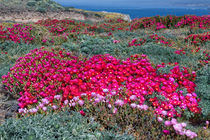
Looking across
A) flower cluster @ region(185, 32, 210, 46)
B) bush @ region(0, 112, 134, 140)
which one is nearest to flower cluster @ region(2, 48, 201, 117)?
bush @ region(0, 112, 134, 140)

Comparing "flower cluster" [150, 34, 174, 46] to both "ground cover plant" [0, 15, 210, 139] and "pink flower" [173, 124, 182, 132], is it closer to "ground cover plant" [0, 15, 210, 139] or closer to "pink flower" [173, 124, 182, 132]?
"ground cover plant" [0, 15, 210, 139]

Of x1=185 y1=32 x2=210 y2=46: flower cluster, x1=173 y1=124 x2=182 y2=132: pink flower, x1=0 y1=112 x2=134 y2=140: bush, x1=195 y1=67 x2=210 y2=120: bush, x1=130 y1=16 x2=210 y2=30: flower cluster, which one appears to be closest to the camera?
x1=0 y1=112 x2=134 y2=140: bush

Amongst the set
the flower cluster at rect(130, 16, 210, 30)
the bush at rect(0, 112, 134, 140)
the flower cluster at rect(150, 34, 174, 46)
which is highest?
the flower cluster at rect(130, 16, 210, 30)

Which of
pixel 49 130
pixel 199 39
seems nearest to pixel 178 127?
pixel 49 130

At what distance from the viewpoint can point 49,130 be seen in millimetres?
Result: 2840

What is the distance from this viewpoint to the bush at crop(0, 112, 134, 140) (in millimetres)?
2756

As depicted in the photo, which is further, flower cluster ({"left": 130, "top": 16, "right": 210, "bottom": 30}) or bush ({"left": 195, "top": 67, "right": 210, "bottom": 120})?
flower cluster ({"left": 130, "top": 16, "right": 210, "bottom": 30})

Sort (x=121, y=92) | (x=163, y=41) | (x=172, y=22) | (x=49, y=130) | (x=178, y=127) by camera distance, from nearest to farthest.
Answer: (x=49, y=130)
(x=178, y=127)
(x=121, y=92)
(x=163, y=41)
(x=172, y=22)

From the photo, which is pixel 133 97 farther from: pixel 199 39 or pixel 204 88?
pixel 199 39

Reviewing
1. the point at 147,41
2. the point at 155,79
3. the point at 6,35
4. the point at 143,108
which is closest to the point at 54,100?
the point at 143,108

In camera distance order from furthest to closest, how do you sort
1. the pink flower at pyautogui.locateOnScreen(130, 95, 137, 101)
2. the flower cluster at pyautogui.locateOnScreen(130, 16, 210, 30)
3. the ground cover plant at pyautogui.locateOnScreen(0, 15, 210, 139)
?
the flower cluster at pyautogui.locateOnScreen(130, 16, 210, 30)
the pink flower at pyautogui.locateOnScreen(130, 95, 137, 101)
the ground cover plant at pyautogui.locateOnScreen(0, 15, 210, 139)

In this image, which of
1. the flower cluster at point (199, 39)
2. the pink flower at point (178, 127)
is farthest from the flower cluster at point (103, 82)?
the flower cluster at point (199, 39)

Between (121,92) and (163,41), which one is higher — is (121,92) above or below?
below

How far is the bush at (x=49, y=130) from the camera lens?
2.76 metres
